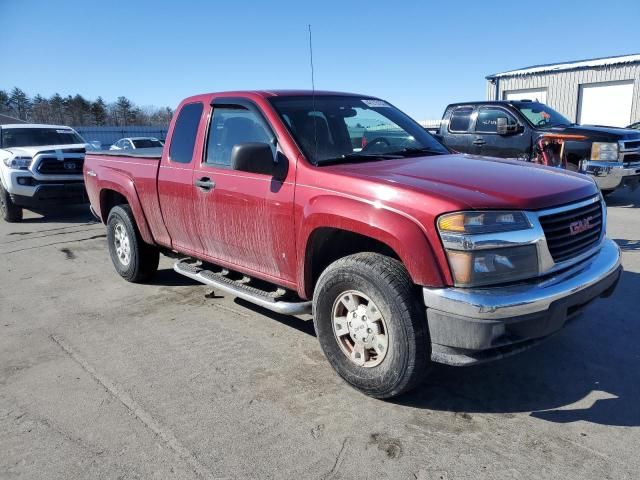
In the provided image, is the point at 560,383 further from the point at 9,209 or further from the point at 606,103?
the point at 606,103

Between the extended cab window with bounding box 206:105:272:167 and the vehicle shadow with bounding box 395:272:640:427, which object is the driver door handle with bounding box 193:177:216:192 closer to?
the extended cab window with bounding box 206:105:272:167

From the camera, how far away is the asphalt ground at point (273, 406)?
2590mm

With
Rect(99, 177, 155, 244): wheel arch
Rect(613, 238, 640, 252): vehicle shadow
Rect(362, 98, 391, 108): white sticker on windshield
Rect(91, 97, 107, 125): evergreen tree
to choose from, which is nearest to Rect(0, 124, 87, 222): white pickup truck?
Rect(99, 177, 155, 244): wheel arch

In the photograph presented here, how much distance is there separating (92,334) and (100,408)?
4.39ft

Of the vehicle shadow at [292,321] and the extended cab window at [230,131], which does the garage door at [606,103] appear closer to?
the vehicle shadow at [292,321]

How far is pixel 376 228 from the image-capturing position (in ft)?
9.68

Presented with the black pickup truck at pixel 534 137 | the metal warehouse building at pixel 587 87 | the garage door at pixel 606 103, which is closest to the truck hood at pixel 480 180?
the black pickup truck at pixel 534 137

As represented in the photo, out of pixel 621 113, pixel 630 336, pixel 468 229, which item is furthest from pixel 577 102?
pixel 468 229

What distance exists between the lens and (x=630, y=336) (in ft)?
13.0

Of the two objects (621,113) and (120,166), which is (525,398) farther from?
(621,113)

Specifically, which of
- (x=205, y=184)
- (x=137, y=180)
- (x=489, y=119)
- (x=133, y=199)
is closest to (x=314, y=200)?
(x=205, y=184)

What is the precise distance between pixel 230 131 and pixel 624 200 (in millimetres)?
9387

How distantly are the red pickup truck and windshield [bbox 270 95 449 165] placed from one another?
2 centimetres

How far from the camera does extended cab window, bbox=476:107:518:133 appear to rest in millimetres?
9961
